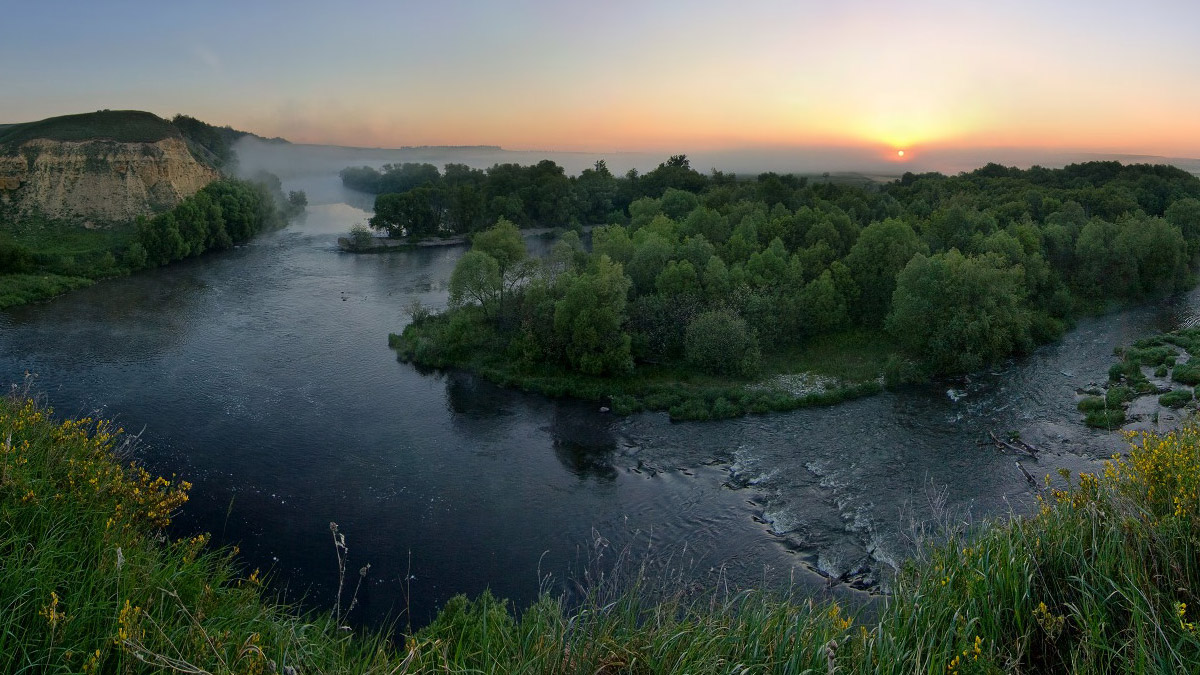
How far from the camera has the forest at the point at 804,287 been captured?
102 feet

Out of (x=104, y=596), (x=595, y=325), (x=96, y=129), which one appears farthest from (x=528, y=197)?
(x=104, y=596)

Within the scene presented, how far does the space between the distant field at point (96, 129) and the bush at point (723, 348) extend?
6178 cm

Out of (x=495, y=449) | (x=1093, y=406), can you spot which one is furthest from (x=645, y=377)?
(x=1093, y=406)

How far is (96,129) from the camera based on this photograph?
2608 inches

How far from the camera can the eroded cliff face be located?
58.2m

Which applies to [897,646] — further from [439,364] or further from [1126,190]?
[1126,190]

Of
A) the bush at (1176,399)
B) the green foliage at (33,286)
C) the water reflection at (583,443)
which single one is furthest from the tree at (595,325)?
the green foliage at (33,286)

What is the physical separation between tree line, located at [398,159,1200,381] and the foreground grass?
22.4 m

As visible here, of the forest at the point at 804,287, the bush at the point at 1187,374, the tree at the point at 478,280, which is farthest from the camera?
the tree at the point at 478,280

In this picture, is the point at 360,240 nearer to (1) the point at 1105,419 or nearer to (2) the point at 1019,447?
(2) the point at 1019,447

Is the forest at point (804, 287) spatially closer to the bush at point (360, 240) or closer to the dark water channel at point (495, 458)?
the dark water channel at point (495, 458)

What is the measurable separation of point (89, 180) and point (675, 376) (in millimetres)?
57973

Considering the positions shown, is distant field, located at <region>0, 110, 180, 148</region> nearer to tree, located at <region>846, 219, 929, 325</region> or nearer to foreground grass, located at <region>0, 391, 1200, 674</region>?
tree, located at <region>846, 219, 929, 325</region>

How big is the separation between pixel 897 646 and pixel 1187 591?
9.22ft
